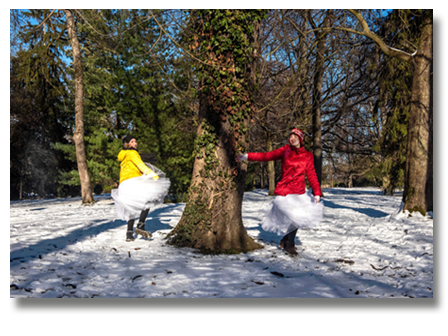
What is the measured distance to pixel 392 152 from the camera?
12.7m

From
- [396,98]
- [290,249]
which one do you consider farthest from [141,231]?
[396,98]

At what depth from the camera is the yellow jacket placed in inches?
196

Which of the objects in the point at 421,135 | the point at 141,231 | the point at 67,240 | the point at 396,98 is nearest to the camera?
the point at 67,240

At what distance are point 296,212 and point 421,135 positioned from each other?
4.44 metres

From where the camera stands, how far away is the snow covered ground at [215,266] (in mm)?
3223

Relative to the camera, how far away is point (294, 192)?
15.6 ft

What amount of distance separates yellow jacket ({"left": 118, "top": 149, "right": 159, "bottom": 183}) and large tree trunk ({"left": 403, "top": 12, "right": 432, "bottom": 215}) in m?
5.81

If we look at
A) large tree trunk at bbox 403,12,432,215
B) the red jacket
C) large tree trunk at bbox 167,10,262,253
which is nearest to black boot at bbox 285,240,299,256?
large tree trunk at bbox 167,10,262,253

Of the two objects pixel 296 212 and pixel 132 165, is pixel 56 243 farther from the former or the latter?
pixel 296 212

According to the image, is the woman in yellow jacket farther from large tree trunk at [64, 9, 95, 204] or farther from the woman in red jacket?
large tree trunk at [64, 9, 95, 204]
